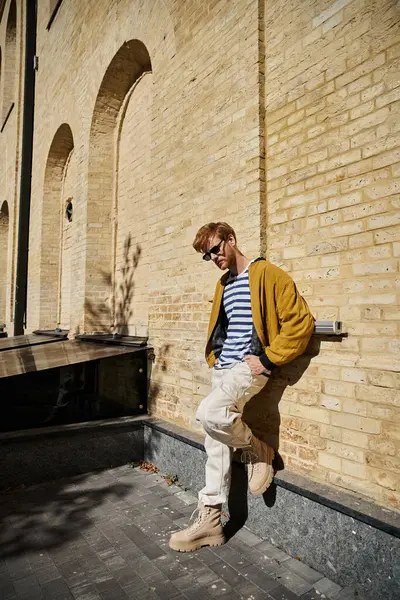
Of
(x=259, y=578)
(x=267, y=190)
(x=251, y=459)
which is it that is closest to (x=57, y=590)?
(x=259, y=578)

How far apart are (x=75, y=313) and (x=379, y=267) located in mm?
6207

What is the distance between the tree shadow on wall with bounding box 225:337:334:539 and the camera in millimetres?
3340

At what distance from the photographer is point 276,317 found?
10.0ft

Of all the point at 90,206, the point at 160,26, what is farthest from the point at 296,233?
the point at 90,206

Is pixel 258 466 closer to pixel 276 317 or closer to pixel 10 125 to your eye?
pixel 276 317

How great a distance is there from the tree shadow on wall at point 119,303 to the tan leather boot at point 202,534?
4.03 meters

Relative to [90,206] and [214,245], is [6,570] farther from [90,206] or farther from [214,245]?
[90,206]

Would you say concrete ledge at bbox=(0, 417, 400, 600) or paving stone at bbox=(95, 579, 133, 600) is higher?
concrete ledge at bbox=(0, 417, 400, 600)

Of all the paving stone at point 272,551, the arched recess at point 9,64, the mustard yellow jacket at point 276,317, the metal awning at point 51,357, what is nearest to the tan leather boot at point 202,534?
the paving stone at point 272,551

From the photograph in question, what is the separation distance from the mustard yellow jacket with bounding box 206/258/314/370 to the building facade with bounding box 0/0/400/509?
30 cm

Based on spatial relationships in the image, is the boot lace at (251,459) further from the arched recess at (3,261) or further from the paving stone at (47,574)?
the arched recess at (3,261)

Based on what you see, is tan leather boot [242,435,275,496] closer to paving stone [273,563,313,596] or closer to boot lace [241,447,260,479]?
boot lace [241,447,260,479]

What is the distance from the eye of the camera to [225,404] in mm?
3000

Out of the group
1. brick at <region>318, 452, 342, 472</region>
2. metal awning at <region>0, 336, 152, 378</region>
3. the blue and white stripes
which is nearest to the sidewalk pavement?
brick at <region>318, 452, 342, 472</region>
